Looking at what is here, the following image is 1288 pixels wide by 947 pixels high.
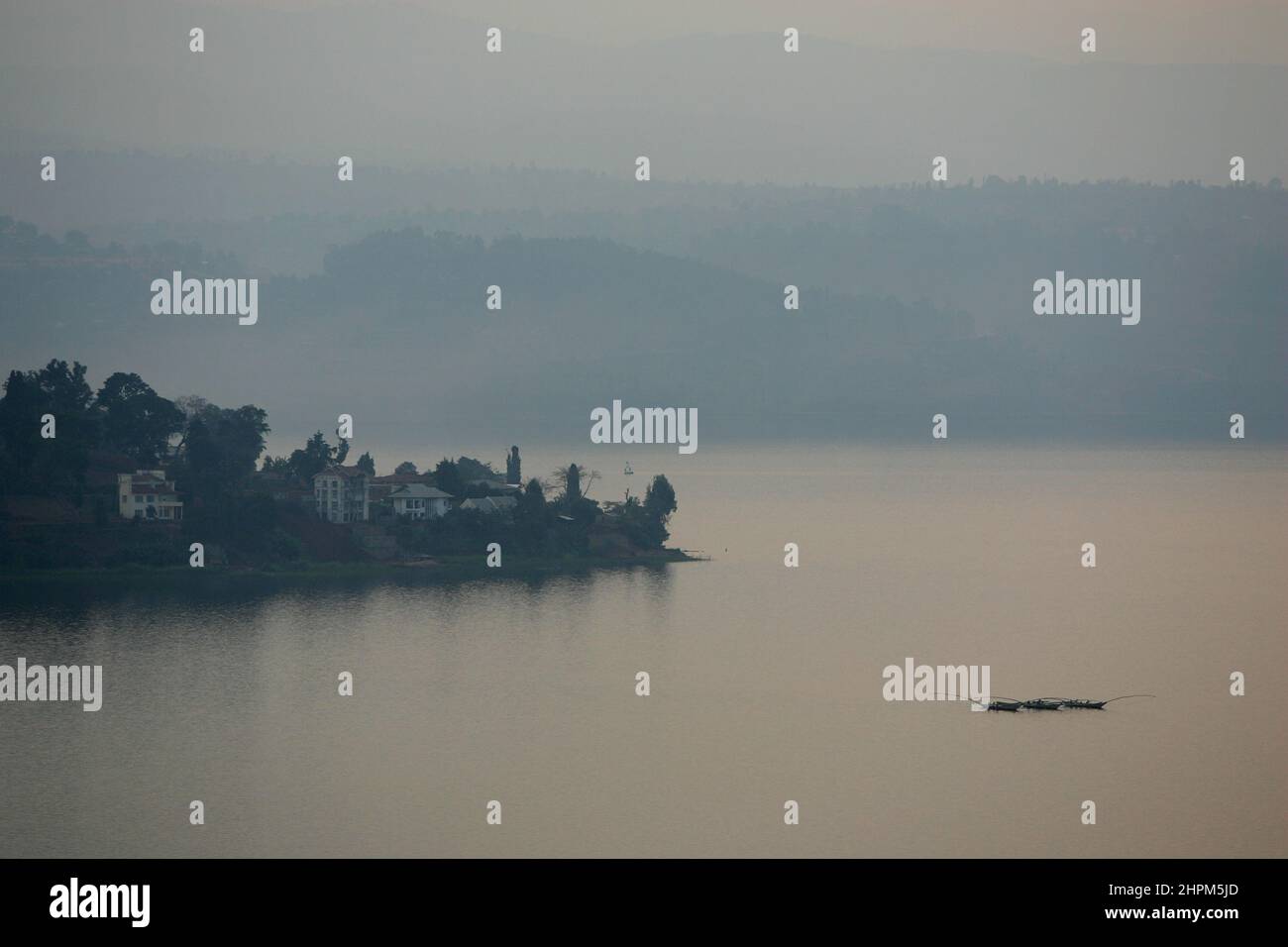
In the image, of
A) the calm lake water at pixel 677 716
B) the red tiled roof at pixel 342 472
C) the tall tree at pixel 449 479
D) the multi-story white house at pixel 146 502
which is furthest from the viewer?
the tall tree at pixel 449 479

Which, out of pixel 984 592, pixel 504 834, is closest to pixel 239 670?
pixel 504 834

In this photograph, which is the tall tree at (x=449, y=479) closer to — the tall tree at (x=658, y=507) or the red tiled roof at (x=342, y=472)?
the red tiled roof at (x=342, y=472)

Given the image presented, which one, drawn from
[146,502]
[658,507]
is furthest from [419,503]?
[146,502]

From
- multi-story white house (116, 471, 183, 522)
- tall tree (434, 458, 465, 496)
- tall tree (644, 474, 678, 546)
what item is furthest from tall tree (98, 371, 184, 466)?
tall tree (644, 474, 678, 546)

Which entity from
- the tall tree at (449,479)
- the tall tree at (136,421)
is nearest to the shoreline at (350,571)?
the tall tree at (449,479)

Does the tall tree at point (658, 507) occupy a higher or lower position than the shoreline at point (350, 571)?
higher

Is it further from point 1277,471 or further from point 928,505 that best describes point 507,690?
point 1277,471

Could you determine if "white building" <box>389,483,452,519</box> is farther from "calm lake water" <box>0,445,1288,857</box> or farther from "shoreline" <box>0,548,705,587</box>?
"calm lake water" <box>0,445,1288,857</box>
